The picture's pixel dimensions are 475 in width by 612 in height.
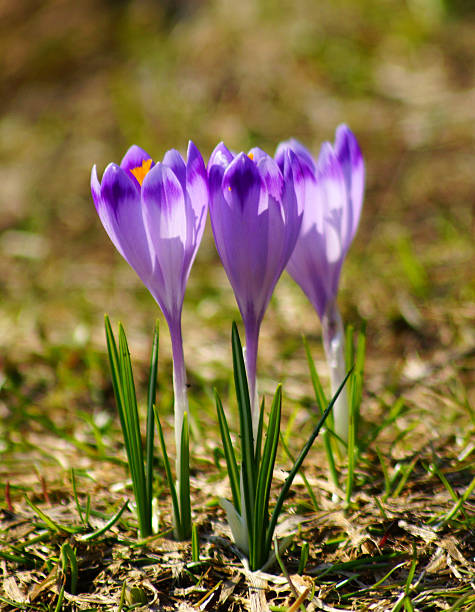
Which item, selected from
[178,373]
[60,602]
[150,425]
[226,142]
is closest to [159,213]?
[178,373]

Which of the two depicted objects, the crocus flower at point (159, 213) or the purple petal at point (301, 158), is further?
the purple petal at point (301, 158)

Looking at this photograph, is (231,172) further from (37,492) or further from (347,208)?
(37,492)

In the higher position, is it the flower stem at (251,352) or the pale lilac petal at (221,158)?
the pale lilac petal at (221,158)

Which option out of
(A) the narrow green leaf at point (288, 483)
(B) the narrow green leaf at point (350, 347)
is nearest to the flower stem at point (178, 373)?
(A) the narrow green leaf at point (288, 483)

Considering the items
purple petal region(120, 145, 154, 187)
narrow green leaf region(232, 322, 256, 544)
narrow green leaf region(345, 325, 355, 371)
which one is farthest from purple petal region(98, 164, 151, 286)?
narrow green leaf region(345, 325, 355, 371)

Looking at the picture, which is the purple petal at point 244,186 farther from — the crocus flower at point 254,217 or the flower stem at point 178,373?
the flower stem at point 178,373

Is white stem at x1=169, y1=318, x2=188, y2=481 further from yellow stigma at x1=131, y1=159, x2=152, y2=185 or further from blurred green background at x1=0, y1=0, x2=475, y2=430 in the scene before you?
blurred green background at x1=0, y1=0, x2=475, y2=430
